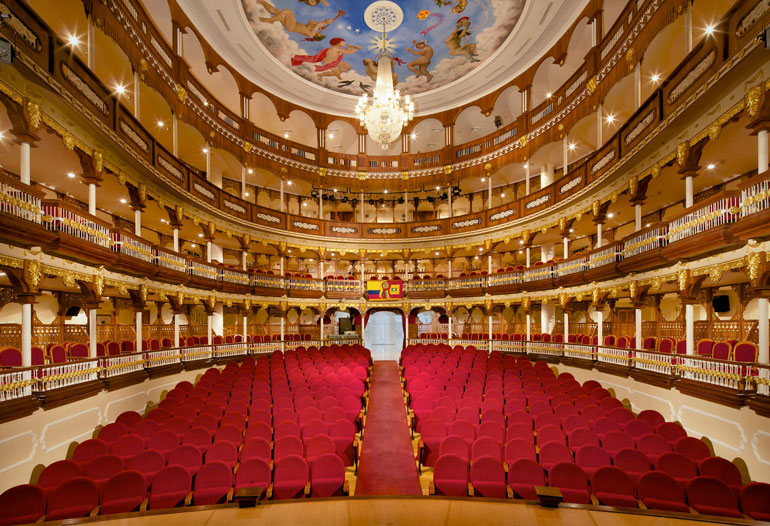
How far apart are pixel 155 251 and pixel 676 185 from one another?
18.2m

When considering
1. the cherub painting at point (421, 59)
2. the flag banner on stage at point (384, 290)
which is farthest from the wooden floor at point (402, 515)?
the cherub painting at point (421, 59)

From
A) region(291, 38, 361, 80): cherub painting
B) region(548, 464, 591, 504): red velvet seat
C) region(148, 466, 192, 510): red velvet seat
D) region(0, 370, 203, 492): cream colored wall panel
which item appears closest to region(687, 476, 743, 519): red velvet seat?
region(548, 464, 591, 504): red velvet seat

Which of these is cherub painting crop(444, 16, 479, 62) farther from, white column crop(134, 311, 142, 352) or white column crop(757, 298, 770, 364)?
Result: white column crop(134, 311, 142, 352)

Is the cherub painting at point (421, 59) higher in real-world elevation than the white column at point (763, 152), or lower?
higher

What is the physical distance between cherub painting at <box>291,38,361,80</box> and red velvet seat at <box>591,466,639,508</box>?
Result: 23366mm

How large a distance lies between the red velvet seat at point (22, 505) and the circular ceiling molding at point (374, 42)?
766 inches

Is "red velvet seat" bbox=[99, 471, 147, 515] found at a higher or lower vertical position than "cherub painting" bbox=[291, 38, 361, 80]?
lower

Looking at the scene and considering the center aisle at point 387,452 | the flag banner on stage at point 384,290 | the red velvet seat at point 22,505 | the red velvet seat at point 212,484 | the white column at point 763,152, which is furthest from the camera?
the flag banner on stage at point 384,290

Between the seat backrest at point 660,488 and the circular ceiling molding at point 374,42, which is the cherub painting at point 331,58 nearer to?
the circular ceiling molding at point 374,42

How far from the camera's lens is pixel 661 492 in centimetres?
496

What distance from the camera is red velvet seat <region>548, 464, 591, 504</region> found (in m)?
5.08

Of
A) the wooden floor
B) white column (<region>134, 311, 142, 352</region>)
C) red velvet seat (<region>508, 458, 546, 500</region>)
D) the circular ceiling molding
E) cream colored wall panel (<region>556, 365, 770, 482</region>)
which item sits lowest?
cream colored wall panel (<region>556, 365, 770, 482</region>)

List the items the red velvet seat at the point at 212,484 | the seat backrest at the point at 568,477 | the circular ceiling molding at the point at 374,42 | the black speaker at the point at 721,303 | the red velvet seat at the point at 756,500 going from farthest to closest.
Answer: the circular ceiling molding at the point at 374,42
the black speaker at the point at 721,303
the red velvet seat at the point at 212,484
the seat backrest at the point at 568,477
the red velvet seat at the point at 756,500

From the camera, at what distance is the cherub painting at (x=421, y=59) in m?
22.3
